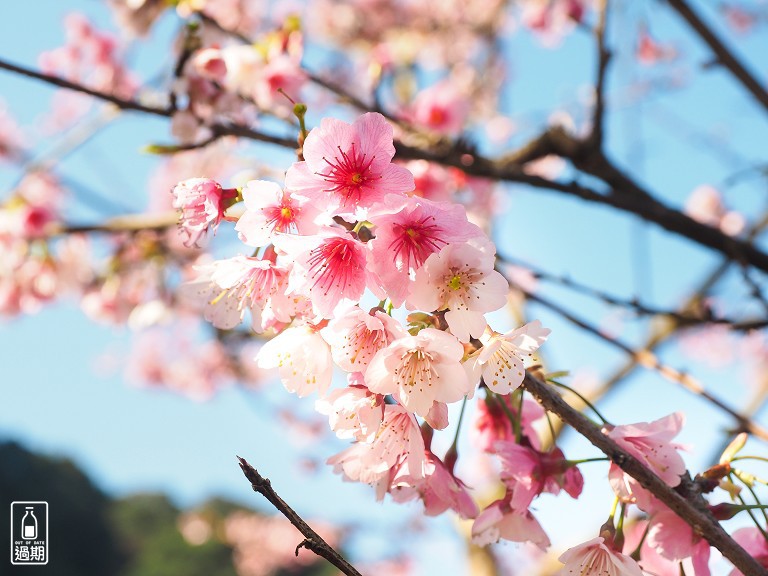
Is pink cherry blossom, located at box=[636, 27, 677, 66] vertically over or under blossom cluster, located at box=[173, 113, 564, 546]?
over

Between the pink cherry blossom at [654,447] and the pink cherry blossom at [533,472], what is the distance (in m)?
0.08

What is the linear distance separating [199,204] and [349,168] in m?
0.24

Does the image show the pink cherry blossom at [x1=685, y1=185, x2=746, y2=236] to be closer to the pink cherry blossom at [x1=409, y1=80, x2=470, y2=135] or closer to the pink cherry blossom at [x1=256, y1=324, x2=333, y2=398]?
the pink cherry blossom at [x1=409, y1=80, x2=470, y2=135]

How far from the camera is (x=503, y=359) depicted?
2.54 feet

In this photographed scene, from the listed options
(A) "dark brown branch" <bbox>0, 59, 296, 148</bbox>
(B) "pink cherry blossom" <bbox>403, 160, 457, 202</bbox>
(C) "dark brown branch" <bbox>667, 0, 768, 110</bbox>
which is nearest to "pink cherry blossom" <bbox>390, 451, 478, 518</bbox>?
(A) "dark brown branch" <bbox>0, 59, 296, 148</bbox>

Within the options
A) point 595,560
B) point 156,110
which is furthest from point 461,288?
point 156,110

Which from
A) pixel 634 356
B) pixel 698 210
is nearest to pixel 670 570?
pixel 634 356

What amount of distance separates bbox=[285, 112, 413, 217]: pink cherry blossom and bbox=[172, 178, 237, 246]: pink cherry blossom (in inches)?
5.9

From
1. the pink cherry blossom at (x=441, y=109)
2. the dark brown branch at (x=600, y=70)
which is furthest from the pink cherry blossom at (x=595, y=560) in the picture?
the pink cherry blossom at (x=441, y=109)

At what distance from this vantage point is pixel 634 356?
1.59m

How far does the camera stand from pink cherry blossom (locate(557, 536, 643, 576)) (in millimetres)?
818

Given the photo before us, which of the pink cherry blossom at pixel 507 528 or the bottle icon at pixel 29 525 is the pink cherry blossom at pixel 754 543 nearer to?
the pink cherry blossom at pixel 507 528

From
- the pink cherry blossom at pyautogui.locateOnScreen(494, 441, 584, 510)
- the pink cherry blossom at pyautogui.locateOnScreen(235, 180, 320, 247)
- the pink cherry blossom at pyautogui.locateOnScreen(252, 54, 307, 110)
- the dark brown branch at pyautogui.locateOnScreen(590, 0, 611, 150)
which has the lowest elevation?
the pink cherry blossom at pyautogui.locateOnScreen(494, 441, 584, 510)

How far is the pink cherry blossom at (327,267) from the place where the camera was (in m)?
0.76
